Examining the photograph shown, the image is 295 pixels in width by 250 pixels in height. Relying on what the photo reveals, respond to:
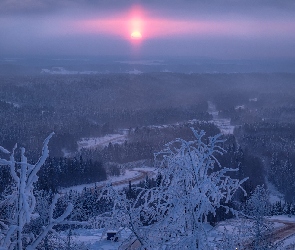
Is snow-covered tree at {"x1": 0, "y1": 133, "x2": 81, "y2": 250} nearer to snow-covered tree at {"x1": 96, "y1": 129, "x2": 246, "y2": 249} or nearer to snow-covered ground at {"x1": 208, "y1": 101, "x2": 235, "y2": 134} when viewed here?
snow-covered tree at {"x1": 96, "y1": 129, "x2": 246, "y2": 249}

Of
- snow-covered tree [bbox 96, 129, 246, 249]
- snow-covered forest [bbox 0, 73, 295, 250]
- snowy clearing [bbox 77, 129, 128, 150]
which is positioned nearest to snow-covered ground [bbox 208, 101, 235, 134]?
Answer: snow-covered forest [bbox 0, 73, 295, 250]

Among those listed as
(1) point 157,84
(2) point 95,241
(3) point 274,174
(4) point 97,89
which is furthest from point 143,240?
(1) point 157,84

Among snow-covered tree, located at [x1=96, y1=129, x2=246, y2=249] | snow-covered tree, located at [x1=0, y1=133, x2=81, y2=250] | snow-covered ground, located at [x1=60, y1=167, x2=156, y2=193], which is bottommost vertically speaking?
snow-covered ground, located at [x1=60, y1=167, x2=156, y2=193]

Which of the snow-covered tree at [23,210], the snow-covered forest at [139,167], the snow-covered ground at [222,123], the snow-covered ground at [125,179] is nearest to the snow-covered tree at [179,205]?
the snow-covered forest at [139,167]

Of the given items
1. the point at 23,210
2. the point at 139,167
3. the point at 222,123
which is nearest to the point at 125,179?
the point at 139,167

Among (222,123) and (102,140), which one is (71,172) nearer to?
(102,140)

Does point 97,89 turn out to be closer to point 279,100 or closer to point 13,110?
point 13,110
